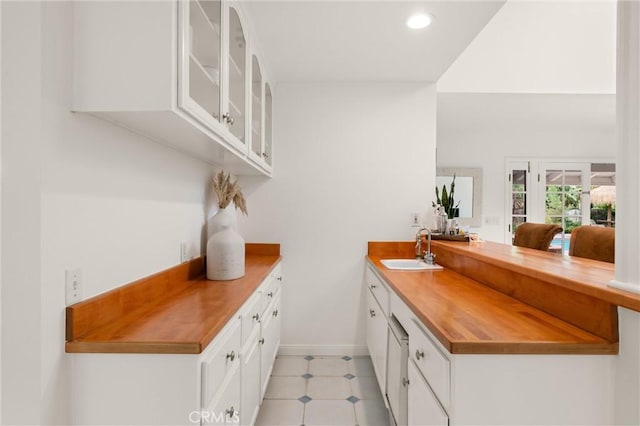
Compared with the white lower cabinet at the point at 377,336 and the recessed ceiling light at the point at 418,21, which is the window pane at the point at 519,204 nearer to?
the white lower cabinet at the point at 377,336

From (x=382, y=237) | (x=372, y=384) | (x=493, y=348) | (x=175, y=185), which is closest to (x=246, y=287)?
(x=175, y=185)

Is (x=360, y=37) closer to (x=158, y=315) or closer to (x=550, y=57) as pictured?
(x=158, y=315)

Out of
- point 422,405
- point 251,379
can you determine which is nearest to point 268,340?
point 251,379

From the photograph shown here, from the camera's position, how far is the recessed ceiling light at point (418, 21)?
1764 mm

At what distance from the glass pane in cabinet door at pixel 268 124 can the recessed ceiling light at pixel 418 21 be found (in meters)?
1.07

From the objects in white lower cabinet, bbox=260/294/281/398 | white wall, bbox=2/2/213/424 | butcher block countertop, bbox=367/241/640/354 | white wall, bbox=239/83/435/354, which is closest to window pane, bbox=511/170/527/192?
white wall, bbox=239/83/435/354

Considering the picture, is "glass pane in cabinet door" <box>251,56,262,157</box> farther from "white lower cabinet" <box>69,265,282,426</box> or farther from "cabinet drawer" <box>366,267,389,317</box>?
"white lower cabinet" <box>69,265,282,426</box>

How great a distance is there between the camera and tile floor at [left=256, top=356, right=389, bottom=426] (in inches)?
73.2

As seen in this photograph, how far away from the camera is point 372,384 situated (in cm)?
225

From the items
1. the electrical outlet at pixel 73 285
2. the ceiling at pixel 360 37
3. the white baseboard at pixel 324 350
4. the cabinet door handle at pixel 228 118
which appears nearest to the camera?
the electrical outlet at pixel 73 285

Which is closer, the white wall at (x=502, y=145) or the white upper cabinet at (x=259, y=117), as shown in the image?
the white upper cabinet at (x=259, y=117)

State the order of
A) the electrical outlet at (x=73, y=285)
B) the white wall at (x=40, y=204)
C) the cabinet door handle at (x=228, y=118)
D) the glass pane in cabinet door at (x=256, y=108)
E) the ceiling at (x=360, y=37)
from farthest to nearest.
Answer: the glass pane in cabinet door at (x=256, y=108) → the ceiling at (x=360, y=37) → the cabinet door handle at (x=228, y=118) → the electrical outlet at (x=73, y=285) → the white wall at (x=40, y=204)

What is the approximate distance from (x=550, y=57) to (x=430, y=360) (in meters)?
3.52

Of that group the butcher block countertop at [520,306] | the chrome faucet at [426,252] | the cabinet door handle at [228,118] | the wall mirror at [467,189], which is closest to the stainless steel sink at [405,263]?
the chrome faucet at [426,252]
